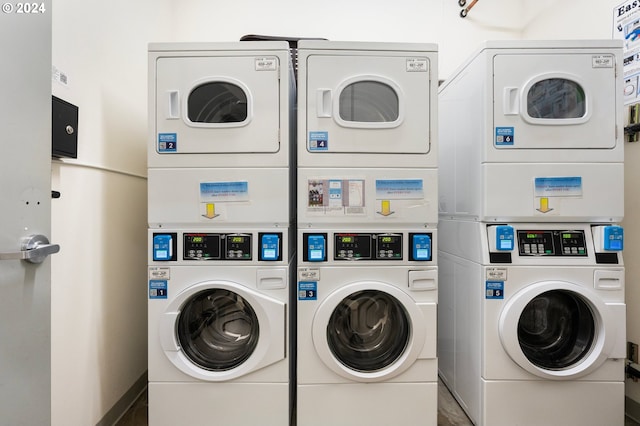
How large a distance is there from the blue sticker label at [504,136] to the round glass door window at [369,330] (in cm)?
95

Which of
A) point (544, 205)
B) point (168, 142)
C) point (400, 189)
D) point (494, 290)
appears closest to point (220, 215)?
point (168, 142)

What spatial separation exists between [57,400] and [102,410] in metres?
0.34

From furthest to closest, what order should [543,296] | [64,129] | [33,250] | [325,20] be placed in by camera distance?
[325,20] < [543,296] < [64,129] < [33,250]

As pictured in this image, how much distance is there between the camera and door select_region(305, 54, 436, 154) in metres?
1.48

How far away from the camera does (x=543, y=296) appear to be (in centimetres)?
156

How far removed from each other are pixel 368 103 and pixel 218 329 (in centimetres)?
142

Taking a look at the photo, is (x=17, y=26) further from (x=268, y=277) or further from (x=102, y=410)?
(x=102, y=410)

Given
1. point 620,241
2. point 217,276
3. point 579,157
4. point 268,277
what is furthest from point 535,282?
point 217,276

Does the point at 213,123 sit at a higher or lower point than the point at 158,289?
higher

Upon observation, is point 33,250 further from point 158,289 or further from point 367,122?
point 367,122

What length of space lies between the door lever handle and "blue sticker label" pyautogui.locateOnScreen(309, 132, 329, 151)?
107 cm

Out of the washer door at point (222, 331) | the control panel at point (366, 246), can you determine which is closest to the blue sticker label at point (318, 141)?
the control panel at point (366, 246)

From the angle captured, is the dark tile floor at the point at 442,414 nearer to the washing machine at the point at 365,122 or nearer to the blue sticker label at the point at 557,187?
the blue sticker label at the point at 557,187

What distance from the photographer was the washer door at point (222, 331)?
1.45 m
